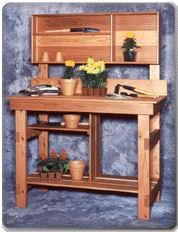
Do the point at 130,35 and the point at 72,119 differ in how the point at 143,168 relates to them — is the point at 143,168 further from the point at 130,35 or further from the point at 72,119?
the point at 130,35

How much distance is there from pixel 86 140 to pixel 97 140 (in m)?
0.55

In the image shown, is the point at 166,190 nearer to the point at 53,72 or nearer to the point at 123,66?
the point at 123,66

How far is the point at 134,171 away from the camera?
4.73m

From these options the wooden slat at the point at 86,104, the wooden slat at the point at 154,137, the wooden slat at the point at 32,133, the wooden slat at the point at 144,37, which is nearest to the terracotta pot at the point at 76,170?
the wooden slat at the point at 32,133

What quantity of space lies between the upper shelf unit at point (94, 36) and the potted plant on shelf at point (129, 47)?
0.07 meters

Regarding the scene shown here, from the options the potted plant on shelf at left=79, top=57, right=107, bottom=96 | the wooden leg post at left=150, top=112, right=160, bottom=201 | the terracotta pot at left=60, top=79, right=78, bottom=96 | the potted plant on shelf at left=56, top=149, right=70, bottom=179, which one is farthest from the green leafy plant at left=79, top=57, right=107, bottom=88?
the potted plant on shelf at left=56, top=149, right=70, bottom=179

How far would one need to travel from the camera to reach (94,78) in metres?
4.21

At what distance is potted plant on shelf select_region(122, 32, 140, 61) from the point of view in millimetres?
4293

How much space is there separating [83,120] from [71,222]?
1298mm

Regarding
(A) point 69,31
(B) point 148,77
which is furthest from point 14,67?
(B) point 148,77

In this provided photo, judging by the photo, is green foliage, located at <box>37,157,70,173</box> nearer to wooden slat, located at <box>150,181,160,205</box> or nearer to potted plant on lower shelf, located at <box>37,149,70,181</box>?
potted plant on lower shelf, located at <box>37,149,70,181</box>

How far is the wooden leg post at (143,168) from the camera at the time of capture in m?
3.72

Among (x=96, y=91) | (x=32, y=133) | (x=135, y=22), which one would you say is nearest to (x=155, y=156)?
(x=96, y=91)

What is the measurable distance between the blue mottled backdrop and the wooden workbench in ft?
0.69
